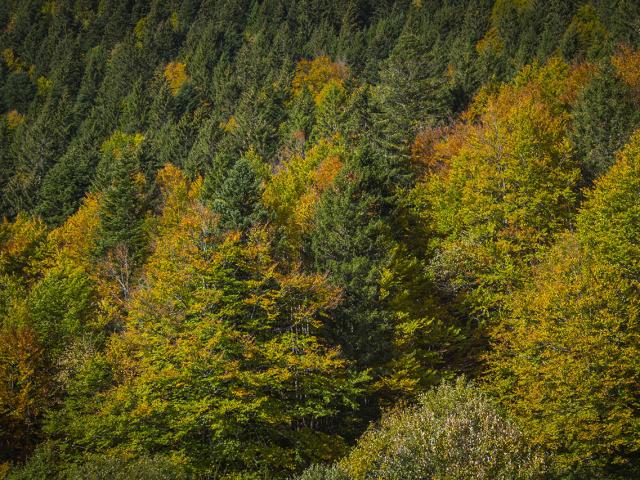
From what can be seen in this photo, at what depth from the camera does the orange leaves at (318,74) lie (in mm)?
90500

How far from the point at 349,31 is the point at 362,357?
96167 millimetres

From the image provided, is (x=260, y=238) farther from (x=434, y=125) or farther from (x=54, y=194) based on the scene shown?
(x=54, y=194)

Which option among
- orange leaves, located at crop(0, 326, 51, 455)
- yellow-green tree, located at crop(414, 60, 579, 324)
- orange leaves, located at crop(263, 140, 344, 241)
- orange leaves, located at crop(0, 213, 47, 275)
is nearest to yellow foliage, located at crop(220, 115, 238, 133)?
orange leaves, located at crop(263, 140, 344, 241)

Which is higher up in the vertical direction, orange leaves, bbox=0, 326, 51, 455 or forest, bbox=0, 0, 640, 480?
forest, bbox=0, 0, 640, 480

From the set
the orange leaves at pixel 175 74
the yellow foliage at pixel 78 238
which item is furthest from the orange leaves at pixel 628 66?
the orange leaves at pixel 175 74

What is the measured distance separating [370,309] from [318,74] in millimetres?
73227

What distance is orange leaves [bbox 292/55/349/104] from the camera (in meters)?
90.5

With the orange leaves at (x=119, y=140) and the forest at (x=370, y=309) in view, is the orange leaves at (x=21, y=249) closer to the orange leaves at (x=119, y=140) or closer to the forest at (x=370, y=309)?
the forest at (x=370, y=309)

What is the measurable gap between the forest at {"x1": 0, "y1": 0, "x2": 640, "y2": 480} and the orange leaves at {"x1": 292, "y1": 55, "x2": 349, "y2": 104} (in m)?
34.1

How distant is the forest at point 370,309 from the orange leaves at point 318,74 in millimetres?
34084

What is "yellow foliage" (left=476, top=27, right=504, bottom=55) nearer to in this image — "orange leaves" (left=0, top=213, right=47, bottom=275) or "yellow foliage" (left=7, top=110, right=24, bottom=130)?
"orange leaves" (left=0, top=213, right=47, bottom=275)

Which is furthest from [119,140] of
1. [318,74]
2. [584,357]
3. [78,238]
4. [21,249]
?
[584,357]

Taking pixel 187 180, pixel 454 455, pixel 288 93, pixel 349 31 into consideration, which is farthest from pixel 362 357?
pixel 349 31

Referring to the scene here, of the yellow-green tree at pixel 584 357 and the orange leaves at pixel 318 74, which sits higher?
the yellow-green tree at pixel 584 357
